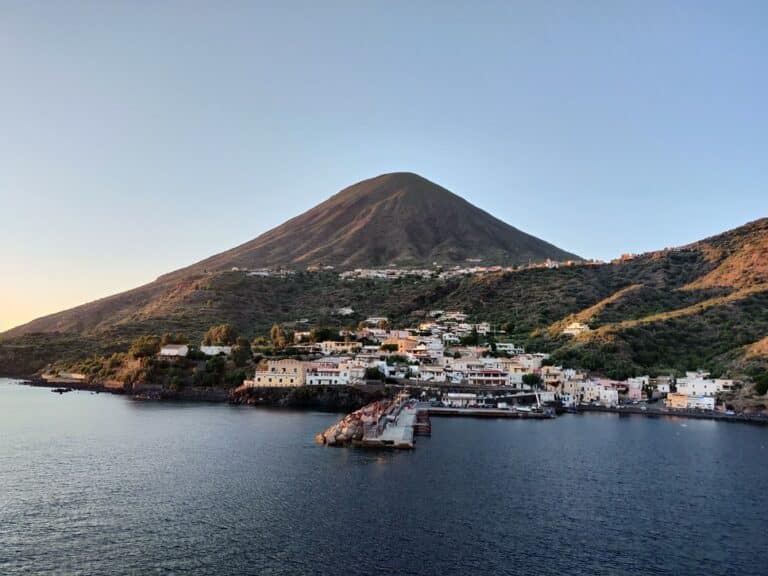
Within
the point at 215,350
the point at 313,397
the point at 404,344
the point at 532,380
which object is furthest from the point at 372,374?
the point at 215,350

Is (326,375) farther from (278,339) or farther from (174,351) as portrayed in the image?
(174,351)

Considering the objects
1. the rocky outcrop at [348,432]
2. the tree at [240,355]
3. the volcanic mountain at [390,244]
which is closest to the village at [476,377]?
the tree at [240,355]

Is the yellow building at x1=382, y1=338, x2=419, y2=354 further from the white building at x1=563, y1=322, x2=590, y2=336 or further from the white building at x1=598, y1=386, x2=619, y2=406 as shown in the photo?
the white building at x1=598, y1=386, x2=619, y2=406

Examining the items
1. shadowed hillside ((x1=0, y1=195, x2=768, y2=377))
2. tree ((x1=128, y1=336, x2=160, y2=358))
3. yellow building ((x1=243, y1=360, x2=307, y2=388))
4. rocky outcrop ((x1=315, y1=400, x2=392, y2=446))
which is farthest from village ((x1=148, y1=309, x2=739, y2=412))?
rocky outcrop ((x1=315, y1=400, x2=392, y2=446))

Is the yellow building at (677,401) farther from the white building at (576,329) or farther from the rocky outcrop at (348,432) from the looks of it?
the rocky outcrop at (348,432)

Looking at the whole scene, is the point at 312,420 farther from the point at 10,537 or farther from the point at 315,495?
the point at 10,537

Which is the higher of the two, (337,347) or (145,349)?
(337,347)

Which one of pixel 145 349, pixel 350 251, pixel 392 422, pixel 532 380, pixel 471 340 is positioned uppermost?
pixel 350 251
